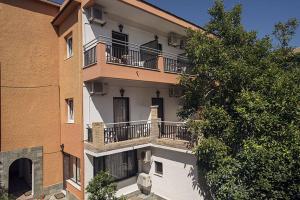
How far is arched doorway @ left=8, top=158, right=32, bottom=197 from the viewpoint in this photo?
41.2ft

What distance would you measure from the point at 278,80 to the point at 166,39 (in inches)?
365

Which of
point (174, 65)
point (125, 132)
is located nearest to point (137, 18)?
point (174, 65)

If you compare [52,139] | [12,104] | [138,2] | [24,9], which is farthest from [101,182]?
[24,9]

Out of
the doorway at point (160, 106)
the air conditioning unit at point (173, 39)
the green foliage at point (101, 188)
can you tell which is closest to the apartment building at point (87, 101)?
the doorway at point (160, 106)

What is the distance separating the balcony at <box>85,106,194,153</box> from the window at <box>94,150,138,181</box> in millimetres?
1417

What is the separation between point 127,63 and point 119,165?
5.72 m

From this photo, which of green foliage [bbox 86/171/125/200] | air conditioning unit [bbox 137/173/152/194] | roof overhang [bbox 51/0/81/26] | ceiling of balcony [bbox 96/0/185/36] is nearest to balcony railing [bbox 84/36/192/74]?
ceiling of balcony [bbox 96/0/185/36]

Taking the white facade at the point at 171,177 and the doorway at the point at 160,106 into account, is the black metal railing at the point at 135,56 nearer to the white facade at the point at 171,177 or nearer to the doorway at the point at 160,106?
the doorway at the point at 160,106

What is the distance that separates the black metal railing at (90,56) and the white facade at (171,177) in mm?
4641

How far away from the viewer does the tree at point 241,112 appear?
671 cm

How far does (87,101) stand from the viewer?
10.7m

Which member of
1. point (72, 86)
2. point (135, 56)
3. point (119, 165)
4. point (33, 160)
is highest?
point (135, 56)

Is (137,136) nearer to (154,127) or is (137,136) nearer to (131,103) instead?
(154,127)

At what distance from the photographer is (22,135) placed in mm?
11609
